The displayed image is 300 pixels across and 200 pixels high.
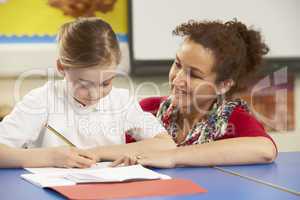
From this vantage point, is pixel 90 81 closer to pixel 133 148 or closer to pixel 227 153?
pixel 133 148

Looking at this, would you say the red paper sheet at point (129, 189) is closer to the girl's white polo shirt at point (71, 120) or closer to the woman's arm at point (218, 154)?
the woman's arm at point (218, 154)

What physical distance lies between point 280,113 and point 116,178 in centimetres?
225

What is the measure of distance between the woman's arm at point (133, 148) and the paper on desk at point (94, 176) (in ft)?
0.48

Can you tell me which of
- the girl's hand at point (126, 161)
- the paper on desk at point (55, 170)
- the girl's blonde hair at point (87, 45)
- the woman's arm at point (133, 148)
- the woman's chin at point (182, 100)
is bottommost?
the paper on desk at point (55, 170)

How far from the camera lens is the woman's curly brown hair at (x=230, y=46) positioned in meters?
1.98

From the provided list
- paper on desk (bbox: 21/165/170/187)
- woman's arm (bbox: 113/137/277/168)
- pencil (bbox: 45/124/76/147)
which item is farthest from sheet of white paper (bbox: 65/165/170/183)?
A: pencil (bbox: 45/124/76/147)

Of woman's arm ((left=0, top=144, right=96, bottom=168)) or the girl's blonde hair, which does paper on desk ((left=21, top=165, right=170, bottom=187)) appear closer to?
woman's arm ((left=0, top=144, right=96, bottom=168))

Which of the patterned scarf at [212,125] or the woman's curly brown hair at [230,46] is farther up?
the woman's curly brown hair at [230,46]

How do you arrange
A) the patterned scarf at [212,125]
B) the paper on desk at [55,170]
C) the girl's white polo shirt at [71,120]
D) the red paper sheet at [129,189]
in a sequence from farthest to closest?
the patterned scarf at [212,125] < the girl's white polo shirt at [71,120] < the paper on desk at [55,170] < the red paper sheet at [129,189]

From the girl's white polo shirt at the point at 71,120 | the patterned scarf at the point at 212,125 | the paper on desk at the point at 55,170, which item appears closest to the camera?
the paper on desk at the point at 55,170

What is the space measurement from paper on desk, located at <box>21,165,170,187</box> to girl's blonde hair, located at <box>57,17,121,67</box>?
0.34m

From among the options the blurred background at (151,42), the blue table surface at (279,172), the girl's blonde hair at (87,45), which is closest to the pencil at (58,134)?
the girl's blonde hair at (87,45)

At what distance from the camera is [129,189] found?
1.23 metres

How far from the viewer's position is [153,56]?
310 centimetres
